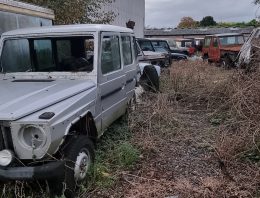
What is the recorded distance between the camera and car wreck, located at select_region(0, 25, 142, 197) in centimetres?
351

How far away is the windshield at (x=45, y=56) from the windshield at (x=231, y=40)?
550 inches

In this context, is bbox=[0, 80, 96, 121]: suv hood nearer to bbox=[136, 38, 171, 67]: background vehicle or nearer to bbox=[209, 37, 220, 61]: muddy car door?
bbox=[136, 38, 171, 67]: background vehicle

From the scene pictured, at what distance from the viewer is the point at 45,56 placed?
212 inches

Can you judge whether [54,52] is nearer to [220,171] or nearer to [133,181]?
[133,181]

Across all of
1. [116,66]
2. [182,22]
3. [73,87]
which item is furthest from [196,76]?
[182,22]

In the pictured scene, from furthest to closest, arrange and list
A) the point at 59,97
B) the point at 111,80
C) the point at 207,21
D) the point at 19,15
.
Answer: the point at 207,21 < the point at 19,15 < the point at 111,80 < the point at 59,97

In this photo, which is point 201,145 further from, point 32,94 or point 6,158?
point 6,158

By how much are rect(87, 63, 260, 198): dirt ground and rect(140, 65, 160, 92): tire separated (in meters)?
1.84

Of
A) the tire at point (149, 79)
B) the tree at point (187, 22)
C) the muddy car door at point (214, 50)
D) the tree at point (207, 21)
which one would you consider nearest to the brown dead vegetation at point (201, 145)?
the tire at point (149, 79)

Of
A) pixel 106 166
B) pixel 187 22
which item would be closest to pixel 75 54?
Answer: pixel 106 166

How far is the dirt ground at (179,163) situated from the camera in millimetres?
4062

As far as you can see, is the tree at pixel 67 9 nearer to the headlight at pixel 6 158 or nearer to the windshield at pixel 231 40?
the windshield at pixel 231 40

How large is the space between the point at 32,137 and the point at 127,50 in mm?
3434

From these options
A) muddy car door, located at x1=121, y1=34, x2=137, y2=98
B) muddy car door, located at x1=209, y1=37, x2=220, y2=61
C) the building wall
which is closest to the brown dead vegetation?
muddy car door, located at x1=121, y1=34, x2=137, y2=98
